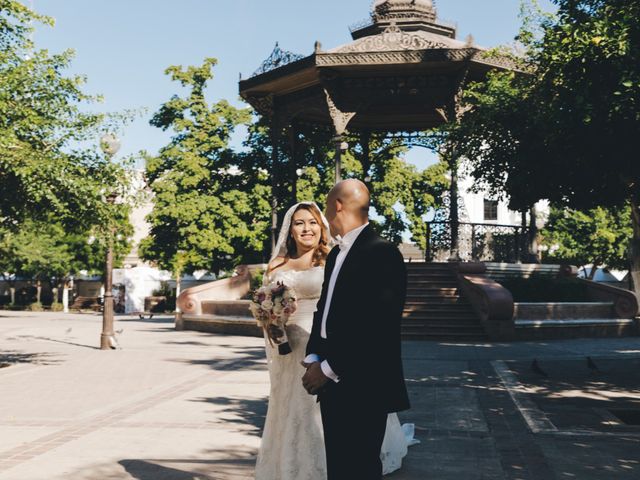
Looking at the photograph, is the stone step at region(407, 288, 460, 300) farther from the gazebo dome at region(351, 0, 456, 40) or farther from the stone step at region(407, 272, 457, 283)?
the gazebo dome at region(351, 0, 456, 40)

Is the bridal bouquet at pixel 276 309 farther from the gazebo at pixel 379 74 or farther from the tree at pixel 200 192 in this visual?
the tree at pixel 200 192

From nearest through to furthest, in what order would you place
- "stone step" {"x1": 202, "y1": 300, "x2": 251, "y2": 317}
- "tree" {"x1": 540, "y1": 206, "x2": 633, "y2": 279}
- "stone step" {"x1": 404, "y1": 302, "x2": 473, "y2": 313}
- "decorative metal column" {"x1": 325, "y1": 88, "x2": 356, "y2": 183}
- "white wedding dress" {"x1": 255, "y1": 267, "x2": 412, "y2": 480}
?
"white wedding dress" {"x1": 255, "y1": 267, "x2": 412, "y2": 480} < "stone step" {"x1": 404, "y1": 302, "x2": 473, "y2": 313} < "decorative metal column" {"x1": 325, "y1": 88, "x2": 356, "y2": 183} < "stone step" {"x1": 202, "y1": 300, "x2": 251, "y2": 317} < "tree" {"x1": 540, "y1": 206, "x2": 633, "y2": 279}

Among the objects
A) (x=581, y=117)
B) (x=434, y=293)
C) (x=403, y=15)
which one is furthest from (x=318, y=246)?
(x=403, y=15)

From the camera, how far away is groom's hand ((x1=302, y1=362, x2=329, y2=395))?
3.63 meters

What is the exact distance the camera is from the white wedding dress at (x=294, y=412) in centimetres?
528

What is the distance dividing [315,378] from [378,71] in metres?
18.7

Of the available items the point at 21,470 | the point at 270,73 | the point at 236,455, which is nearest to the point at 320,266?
the point at 236,455

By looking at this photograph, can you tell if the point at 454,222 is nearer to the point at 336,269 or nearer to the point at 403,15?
the point at 403,15

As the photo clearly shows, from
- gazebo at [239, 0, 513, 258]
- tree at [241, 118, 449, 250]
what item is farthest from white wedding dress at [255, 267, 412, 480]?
tree at [241, 118, 449, 250]

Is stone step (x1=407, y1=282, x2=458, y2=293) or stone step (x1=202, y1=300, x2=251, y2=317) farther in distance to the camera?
stone step (x1=202, y1=300, x2=251, y2=317)

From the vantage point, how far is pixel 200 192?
122 feet

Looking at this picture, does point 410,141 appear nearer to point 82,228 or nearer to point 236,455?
point 82,228

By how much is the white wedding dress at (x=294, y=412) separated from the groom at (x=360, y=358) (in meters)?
1.68

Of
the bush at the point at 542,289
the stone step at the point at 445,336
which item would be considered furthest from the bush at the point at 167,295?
the stone step at the point at 445,336
